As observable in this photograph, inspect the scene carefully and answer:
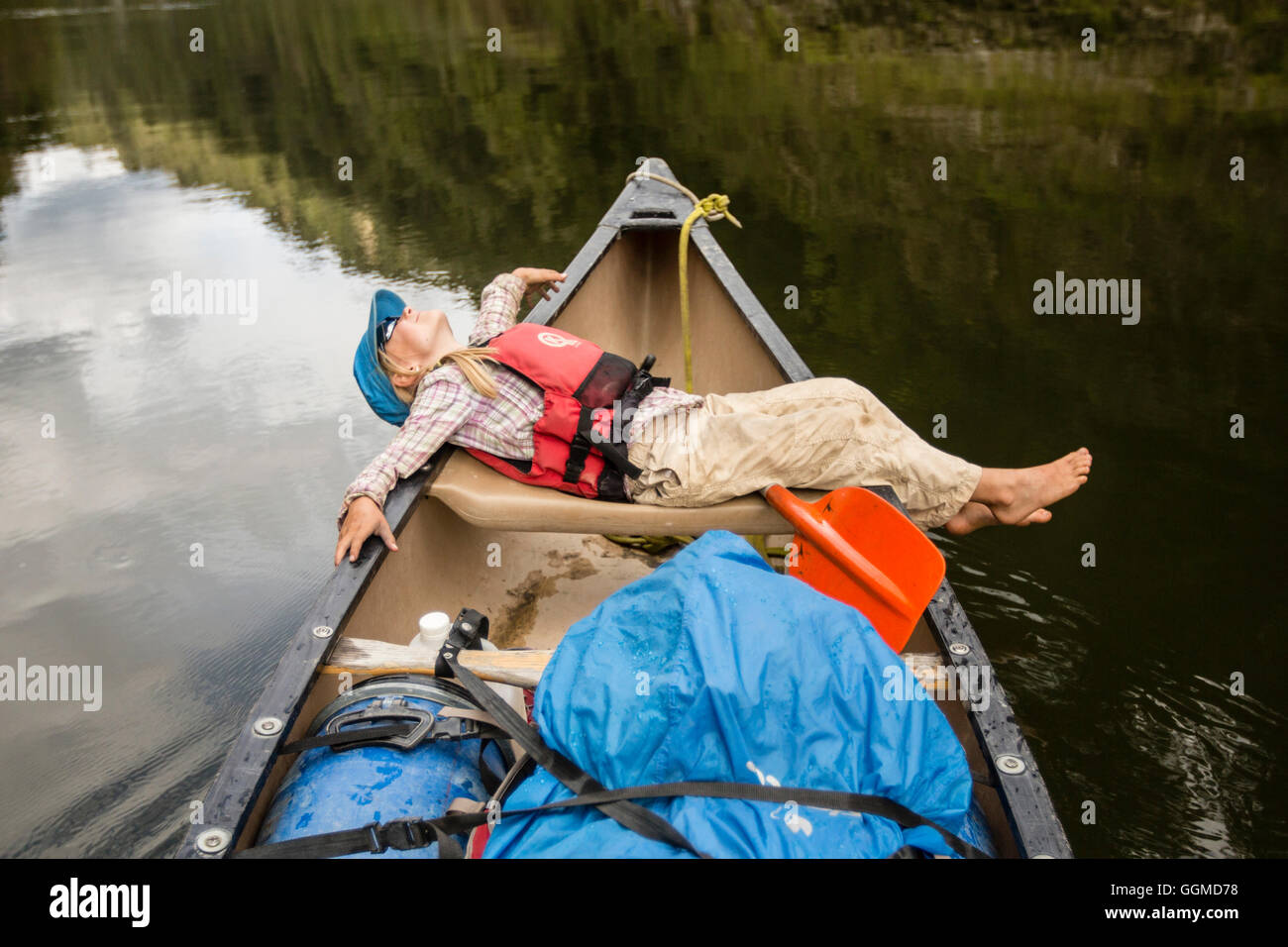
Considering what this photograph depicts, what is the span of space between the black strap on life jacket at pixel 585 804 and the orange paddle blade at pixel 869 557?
0.81 meters

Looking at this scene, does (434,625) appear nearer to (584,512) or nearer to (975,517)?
(584,512)

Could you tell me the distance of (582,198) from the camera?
1031cm

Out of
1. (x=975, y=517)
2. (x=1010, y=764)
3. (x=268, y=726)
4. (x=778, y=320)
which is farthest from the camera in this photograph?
(x=778, y=320)

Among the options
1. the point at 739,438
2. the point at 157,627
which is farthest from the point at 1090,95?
the point at 157,627

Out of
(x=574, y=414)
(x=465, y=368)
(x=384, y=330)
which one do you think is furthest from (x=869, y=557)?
Result: (x=384, y=330)

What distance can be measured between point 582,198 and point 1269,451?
7.12 metres

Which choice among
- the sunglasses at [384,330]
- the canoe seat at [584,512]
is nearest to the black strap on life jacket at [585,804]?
the canoe seat at [584,512]

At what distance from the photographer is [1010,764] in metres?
1.90

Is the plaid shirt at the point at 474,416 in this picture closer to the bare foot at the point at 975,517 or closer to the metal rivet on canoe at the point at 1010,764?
the bare foot at the point at 975,517

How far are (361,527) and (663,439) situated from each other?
940mm

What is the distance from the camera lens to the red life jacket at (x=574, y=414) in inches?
116

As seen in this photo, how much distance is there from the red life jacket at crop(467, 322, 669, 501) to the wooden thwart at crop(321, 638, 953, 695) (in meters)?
0.81

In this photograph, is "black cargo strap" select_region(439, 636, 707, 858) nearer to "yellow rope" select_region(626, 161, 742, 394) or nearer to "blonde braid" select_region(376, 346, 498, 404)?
"blonde braid" select_region(376, 346, 498, 404)
